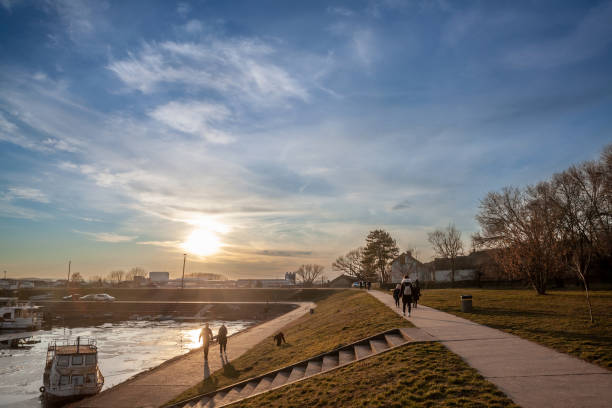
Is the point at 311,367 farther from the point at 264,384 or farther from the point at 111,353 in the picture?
the point at 111,353

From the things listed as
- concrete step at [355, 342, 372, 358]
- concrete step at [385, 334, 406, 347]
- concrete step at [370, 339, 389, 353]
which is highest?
concrete step at [385, 334, 406, 347]

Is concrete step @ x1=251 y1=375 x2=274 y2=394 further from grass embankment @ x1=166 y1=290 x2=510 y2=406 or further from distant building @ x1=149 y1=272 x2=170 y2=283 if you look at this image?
distant building @ x1=149 y1=272 x2=170 y2=283

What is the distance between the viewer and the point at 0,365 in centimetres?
2894

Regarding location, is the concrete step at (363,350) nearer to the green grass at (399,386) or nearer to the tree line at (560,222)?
the green grass at (399,386)

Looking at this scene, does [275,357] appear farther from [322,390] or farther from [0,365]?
[0,365]

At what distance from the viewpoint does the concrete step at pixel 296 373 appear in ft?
41.4

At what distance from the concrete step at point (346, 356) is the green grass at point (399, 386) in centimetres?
119

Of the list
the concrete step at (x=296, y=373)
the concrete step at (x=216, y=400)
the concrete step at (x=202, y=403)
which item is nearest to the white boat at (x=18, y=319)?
the concrete step at (x=202, y=403)

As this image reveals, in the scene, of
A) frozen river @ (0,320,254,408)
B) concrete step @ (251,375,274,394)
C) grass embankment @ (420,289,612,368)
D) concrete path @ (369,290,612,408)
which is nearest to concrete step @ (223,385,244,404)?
concrete step @ (251,375,274,394)

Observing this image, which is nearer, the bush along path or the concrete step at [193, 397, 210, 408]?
the bush along path

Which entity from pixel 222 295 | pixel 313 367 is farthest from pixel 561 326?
pixel 222 295

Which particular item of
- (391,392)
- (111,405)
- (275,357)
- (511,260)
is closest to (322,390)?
(391,392)

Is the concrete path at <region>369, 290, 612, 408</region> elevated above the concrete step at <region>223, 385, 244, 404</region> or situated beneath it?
elevated above

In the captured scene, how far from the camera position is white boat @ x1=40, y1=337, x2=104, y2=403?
19.9m
